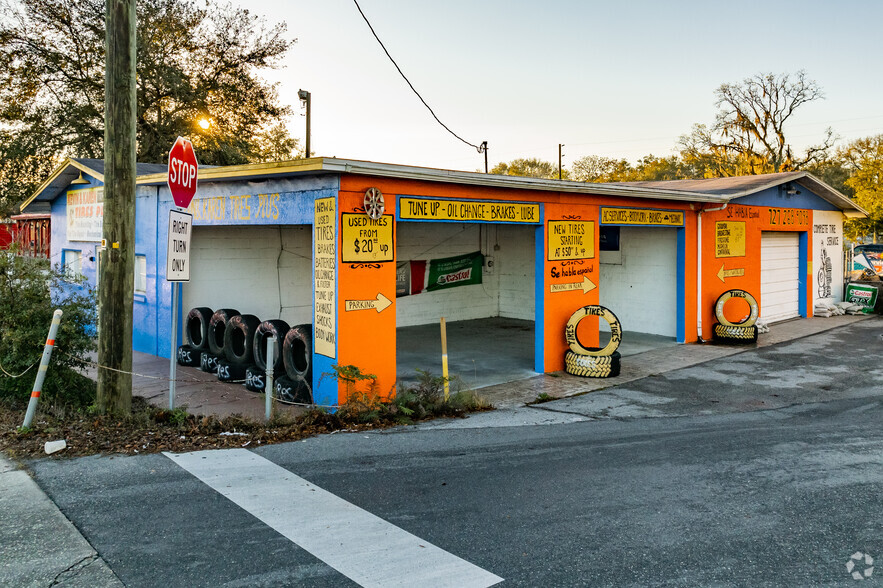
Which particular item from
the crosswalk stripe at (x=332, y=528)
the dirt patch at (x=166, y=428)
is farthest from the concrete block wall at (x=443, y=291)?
the crosswalk stripe at (x=332, y=528)

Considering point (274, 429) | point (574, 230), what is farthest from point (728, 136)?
point (274, 429)

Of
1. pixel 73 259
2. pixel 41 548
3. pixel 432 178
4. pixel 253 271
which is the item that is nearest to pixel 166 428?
pixel 41 548

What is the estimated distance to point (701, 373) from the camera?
11352 mm

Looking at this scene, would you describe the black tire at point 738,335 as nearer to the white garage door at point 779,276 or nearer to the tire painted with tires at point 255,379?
the white garage door at point 779,276

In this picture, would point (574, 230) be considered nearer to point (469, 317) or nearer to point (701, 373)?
point (701, 373)

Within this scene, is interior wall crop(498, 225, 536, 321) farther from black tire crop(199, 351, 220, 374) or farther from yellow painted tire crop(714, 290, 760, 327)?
black tire crop(199, 351, 220, 374)

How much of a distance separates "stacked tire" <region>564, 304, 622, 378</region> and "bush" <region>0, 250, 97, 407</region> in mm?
6976

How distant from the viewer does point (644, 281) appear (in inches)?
623

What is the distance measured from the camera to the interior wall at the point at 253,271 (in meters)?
12.8

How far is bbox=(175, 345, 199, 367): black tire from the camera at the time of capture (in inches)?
456

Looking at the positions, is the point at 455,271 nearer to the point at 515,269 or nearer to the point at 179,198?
the point at 515,269

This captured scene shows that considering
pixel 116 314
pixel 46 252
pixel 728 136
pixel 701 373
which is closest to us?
pixel 116 314

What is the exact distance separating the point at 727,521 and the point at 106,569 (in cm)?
409

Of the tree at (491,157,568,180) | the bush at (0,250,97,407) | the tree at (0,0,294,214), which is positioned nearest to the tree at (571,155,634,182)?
the tree at (491,157,568,180)
